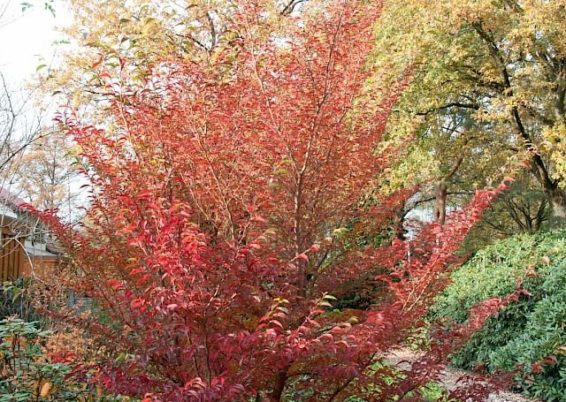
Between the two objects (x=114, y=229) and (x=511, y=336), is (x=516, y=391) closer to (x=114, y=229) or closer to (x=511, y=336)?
(x=511, y=336)

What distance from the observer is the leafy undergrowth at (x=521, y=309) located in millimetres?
6180

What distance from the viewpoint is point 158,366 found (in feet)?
9.45

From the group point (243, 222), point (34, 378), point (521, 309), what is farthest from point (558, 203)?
point (34, 378)

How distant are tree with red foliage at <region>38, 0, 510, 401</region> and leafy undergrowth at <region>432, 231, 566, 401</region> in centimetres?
218

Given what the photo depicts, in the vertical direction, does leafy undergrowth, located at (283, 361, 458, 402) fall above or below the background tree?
below

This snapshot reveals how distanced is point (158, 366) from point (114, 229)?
0.82 m

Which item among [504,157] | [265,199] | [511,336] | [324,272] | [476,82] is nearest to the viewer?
[265,199]

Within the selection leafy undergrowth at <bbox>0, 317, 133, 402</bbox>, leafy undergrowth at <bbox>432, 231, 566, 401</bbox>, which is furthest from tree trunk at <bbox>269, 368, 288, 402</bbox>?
leafy undergrowth at <bbox>432, 231, 566, 401</bbox>

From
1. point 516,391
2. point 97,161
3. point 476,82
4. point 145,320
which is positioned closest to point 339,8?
point 97,161

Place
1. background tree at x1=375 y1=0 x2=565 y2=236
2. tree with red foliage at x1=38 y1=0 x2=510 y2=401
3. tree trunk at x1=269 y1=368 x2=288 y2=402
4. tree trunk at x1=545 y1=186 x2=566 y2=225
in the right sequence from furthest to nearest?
tree trunk at x1=545 y1=186 x2=566 y2=225, background tree at x1=375 y1=0 x2=565 y2=236, tree trunk at x1=269 y1=368 x2=288 y2=402, tree with red foliage at x1=38 y1=0 x2=510 y2=401

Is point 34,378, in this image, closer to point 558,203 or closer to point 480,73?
point 480,73

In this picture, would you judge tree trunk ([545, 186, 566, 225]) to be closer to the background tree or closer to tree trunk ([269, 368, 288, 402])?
the background tree

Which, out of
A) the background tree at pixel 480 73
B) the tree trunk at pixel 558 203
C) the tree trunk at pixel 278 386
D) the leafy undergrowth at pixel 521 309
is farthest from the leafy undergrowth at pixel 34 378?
the tree trunk at pixel 558 203

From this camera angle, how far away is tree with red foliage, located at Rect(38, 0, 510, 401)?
2543 millimetres
